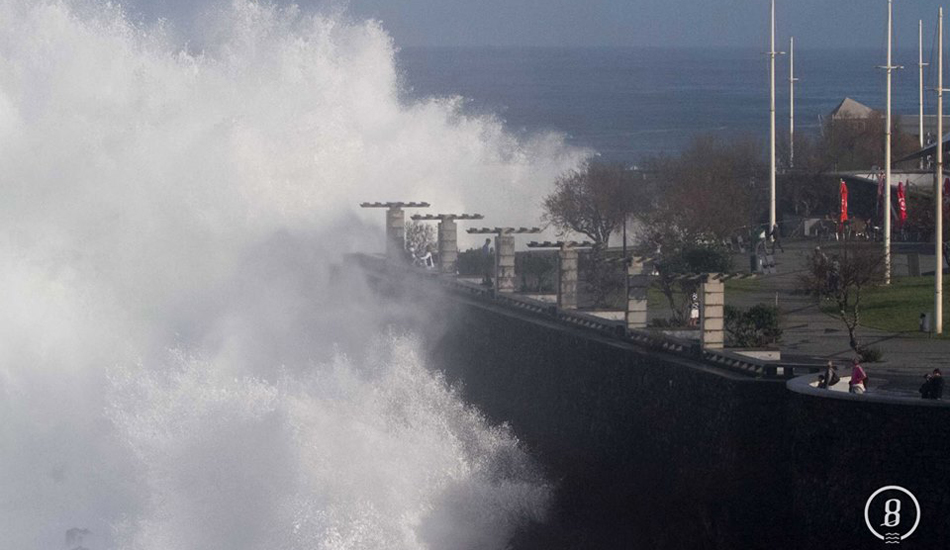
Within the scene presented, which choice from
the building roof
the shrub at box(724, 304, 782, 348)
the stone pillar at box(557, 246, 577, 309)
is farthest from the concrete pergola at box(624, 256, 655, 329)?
the building roof

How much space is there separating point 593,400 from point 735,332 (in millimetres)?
2301

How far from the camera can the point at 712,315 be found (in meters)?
20.0

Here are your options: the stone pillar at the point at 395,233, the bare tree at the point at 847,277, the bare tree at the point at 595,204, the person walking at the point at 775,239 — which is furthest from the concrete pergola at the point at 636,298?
the bare tree at the point at 595,204

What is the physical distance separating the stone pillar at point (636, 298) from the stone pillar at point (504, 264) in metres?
5.32

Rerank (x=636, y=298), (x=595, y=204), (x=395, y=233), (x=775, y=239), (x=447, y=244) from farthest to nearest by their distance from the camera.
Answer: (x=595, y=204)
(x=775, y=239)
(x=395, y=233)
(x=447, y=244)
(x=636, y=298)

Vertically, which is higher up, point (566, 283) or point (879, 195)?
point (879, 195)

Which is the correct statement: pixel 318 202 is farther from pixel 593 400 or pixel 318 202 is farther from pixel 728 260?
pixel 593 400

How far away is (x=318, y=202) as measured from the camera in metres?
37.4

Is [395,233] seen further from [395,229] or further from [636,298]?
[636,298]

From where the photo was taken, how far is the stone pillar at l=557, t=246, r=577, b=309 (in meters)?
24.9

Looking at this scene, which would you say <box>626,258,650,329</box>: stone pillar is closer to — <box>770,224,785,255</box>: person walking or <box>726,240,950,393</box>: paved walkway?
<box>726,240,950,393</box>: paved walkway

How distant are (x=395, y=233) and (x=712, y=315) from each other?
48.7 ft

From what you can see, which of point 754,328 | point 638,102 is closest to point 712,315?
point 754,328

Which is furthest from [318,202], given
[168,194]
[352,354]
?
[352,354]
